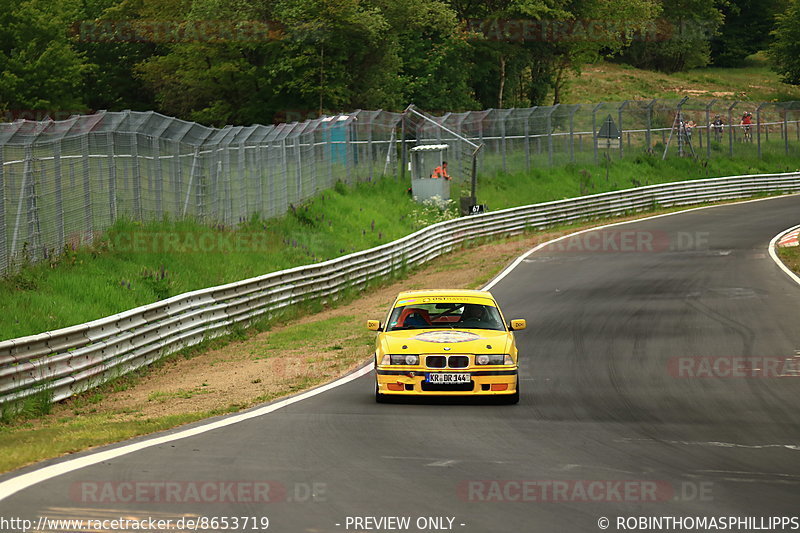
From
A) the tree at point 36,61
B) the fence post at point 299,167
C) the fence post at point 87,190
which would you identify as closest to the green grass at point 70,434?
the fence post at point 87,190

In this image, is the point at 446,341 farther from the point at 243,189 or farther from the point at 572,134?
the point at 572,134

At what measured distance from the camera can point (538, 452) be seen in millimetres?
9914

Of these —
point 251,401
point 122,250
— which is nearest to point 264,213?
point 122,250

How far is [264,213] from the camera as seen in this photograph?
30703mm

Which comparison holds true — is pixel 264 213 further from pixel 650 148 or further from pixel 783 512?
pixel 650 148

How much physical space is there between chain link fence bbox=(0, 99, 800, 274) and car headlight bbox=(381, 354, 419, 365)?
7689 millimetres

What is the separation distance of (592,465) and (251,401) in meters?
5.72

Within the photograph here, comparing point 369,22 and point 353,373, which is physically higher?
point 369,22

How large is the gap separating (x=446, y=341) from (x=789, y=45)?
90.9 meters

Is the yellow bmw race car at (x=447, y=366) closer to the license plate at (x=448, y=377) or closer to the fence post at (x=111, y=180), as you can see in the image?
the license plate at (x=448, y=377)

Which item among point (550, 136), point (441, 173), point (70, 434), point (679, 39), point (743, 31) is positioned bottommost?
point (70, 434)

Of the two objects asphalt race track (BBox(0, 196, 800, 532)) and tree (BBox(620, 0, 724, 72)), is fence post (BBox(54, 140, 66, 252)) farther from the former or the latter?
tree (BBox(620, 0, 724, 72))

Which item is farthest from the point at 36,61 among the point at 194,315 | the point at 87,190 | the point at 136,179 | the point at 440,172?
the point at 194,315

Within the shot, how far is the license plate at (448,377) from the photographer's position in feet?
42.7
